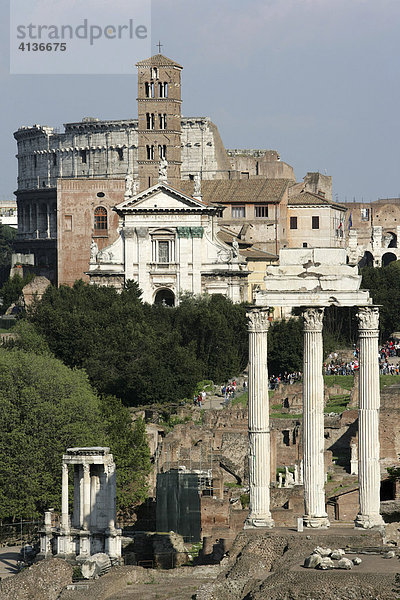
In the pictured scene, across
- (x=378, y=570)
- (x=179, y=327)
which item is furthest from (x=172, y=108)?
(x=378, y=570)

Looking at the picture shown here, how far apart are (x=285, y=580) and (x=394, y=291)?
68592 mm

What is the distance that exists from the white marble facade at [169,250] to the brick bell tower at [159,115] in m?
7.17

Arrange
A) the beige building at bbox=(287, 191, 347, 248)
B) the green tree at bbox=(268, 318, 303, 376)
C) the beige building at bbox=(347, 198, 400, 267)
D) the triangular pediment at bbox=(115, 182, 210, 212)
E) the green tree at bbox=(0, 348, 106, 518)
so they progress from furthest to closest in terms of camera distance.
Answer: the beige building at bbox=(347, 198, 400, 267) → the beige building at bbox=(287, 191, 347, 248) → the triangular pediment at bbox=(115, 182, 210, 212) → the green tree at bbox=(268, 318, 303, 376) → the green tree at bbox=(0, 348, 106, 518)

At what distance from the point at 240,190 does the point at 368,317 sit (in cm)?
7997

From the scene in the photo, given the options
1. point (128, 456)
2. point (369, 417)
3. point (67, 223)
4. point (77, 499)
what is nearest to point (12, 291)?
point (67, 223)

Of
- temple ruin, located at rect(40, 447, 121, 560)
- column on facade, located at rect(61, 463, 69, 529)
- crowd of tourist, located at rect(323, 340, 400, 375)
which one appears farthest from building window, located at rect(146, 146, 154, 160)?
temple ruin, located at rect(40, 447, 121, 560)

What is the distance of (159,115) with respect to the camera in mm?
100250

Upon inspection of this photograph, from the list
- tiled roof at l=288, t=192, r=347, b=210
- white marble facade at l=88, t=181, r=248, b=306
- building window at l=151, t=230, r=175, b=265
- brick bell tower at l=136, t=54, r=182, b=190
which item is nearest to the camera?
white marble facade at l=88, t=181, r=248, b=306

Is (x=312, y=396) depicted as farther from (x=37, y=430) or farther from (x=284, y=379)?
(x=284, y=379)

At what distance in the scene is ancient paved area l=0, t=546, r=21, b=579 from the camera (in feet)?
128

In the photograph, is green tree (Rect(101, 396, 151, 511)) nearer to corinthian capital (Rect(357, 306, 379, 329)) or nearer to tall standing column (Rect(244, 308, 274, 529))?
tall standing column (Rect(244, 308, 274, 529))

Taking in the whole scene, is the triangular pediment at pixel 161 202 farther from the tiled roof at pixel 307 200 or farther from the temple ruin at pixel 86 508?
the temple ruin at pixel 86 508

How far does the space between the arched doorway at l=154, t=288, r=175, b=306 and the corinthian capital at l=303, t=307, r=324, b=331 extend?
59.9 m

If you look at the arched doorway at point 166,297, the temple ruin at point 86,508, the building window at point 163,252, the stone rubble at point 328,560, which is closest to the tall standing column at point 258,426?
the stone rubble at point 328,560
